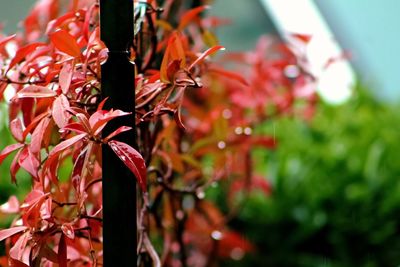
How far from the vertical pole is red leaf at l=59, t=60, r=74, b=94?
0.19 ft

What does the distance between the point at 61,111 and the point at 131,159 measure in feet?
0.45

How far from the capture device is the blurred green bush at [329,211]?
350 centimetres

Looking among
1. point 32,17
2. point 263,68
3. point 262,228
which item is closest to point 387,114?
point 262,228

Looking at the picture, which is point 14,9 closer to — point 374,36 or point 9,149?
point 374,36

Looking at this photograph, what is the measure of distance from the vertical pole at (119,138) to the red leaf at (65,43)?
0.06 metres

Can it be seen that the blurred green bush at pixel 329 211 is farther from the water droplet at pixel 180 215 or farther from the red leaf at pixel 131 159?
the red leaf at pixel 131 159

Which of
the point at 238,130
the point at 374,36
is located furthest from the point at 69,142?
the point at 374,36

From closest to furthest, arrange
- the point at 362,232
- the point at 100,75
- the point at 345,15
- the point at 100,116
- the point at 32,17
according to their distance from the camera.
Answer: the point at 100,116
the point at 100,75
the point at 32,17
the point at 362,232
the point at 345,15

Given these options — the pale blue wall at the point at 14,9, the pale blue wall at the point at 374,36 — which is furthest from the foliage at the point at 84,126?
the pale blue wall at the point at 374,36

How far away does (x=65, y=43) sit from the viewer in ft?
4.45

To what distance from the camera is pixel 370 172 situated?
356 cm

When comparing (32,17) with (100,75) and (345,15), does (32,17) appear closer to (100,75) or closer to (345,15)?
(100,75)

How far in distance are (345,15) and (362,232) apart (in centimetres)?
352

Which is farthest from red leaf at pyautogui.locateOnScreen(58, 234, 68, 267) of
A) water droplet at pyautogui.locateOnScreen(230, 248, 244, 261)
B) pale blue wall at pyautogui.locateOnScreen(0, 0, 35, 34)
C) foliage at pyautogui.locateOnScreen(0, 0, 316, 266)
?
pale blue wall at pyautogui.locateOnScreen(0, 0, 35, 34)
